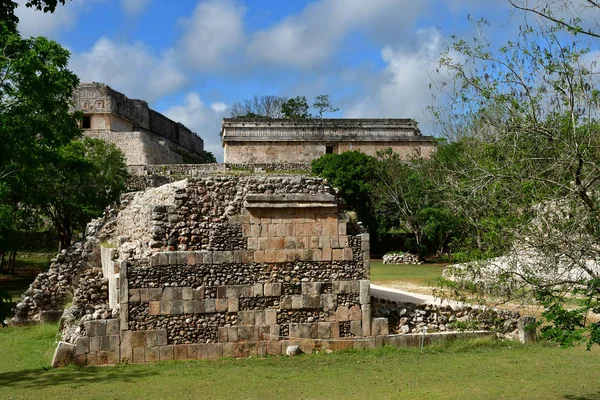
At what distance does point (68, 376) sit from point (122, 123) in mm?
36190

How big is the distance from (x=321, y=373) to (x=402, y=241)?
25369 millimetres

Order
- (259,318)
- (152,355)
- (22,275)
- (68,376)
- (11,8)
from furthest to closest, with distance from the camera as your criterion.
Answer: (22,275) < (259,318) < (152,355) < (68,376) < (11,8)

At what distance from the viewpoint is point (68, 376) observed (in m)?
10.3

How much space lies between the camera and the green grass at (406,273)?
2151 centimetres

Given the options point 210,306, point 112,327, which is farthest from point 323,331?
point 112,327

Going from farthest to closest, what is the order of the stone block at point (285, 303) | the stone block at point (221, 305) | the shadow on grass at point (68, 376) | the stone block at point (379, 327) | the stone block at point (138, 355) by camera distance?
the stone block at point (379, 327) → the stone block at point (285, 303) → the stone block at point (221, 305) → the stone block at point (138, 355) → the shadow on grass at point (68, 376)

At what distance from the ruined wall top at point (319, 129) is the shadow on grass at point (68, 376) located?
31464 millimetres

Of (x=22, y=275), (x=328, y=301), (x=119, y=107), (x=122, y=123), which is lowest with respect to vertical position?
(x=22, y=275)

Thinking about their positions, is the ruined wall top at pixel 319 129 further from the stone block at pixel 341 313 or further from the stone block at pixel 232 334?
the stone block at pixel 232 334

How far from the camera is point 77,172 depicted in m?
25.6

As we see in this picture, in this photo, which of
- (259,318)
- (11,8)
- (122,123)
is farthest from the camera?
(122,123)

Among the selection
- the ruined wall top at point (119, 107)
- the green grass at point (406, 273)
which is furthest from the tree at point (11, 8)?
the ruined wall top at point (119, 107)

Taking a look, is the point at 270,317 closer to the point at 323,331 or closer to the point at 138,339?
the point at 323,331

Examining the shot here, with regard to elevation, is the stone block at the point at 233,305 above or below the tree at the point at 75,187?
below
